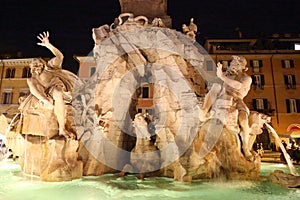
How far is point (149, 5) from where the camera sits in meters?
7.78

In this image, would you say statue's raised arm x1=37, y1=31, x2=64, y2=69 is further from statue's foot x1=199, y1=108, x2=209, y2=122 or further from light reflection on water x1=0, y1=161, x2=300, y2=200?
statue's foot x1=199, y1=108, x2=209, y2=122

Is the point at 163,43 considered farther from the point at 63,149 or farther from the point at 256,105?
the point at 256,105

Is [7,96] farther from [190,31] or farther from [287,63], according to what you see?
[287,63]

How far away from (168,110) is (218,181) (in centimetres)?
194

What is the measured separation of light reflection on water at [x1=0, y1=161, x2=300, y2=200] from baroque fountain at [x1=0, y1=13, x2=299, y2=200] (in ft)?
0.88

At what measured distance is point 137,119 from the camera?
5742 millimetres

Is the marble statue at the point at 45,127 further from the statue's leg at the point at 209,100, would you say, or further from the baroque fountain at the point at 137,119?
the statue's leg at the point at 209,100

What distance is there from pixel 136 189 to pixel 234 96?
2962mm

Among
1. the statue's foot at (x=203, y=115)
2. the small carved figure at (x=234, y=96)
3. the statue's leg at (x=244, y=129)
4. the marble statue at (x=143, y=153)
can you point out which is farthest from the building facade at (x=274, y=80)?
the marble statue at (x=143, y=153)

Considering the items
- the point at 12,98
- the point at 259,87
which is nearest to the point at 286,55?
the point at 259,87

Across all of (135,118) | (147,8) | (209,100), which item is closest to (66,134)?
(135,118)

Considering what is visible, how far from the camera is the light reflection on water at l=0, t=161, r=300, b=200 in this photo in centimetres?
372

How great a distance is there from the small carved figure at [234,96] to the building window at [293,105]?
20.0 m

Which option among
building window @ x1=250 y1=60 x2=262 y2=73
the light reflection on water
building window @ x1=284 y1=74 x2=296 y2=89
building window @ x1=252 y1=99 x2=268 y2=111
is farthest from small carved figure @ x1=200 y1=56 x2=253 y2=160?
building window @ x1=284 y1=74 x2=296 y2=89
